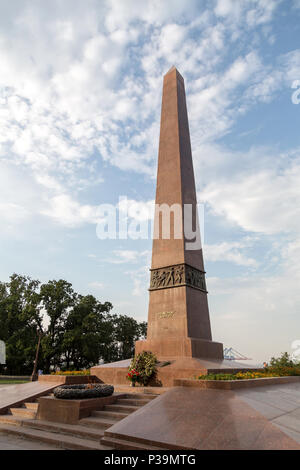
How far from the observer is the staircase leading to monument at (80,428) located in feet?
19.7

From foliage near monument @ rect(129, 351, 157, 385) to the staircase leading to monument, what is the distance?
1.61m

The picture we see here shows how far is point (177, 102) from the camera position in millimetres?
17734

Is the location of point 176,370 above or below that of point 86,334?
below

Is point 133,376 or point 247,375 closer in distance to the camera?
point 247,375

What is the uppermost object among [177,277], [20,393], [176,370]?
[177,277]

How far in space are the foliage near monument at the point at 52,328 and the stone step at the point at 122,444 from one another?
102 ft

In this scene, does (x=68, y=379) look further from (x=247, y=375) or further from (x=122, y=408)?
(x=247, y=375)

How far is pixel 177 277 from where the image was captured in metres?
13.9

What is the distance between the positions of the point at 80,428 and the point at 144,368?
4333mm

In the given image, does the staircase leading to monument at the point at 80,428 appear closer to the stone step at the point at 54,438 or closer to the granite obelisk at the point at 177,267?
the stone step at the point at 54,438

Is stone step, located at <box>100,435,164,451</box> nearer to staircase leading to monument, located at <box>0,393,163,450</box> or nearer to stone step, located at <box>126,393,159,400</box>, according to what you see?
staircase leading to monument, located at <box>0,393,163,450</box>

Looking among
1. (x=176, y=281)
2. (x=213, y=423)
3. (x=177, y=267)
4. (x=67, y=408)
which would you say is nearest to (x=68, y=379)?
(x=67, y=408)
